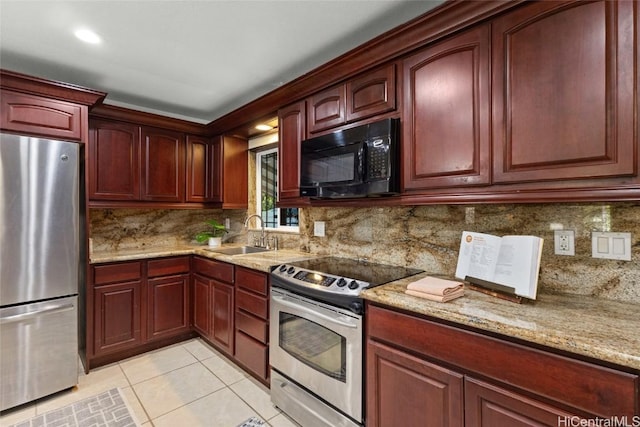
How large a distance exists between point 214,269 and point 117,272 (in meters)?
0.81

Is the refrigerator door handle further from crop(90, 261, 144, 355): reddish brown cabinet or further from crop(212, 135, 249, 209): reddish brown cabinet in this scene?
crop(212, 135, 249, 209): reddish brown cabinet

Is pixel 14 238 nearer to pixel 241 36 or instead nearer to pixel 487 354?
pixel 241 36

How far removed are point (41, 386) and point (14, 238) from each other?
1064 millimetres

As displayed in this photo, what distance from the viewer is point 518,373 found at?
104 cm

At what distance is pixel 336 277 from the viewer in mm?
1692

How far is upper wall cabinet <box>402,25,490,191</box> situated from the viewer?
140 centimetres

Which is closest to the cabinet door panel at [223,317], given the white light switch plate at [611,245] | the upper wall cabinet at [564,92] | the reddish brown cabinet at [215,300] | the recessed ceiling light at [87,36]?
the reddish brown cabinet at [215,300]

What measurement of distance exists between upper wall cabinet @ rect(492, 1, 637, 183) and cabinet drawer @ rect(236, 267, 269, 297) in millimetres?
1597

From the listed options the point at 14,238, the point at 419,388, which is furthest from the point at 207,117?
the point at 419,388

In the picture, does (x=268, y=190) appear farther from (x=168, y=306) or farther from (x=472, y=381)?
(x=472, y=381)

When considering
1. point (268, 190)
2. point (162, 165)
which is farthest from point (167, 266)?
point (268, 190)

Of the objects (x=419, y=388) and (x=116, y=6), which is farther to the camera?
(x=116, y=6)

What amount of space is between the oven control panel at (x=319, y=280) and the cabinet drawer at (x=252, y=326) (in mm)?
451

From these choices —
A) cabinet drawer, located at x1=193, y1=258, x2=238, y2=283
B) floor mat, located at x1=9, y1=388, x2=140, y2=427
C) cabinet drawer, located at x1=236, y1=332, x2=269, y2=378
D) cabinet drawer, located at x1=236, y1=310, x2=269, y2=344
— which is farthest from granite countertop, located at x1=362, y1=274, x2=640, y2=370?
floor mat, located at x1=9, y1=388, x2=140, y2=427
